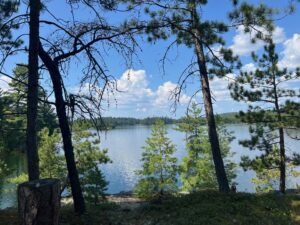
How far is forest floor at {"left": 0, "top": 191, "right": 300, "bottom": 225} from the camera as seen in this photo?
7363 millimetres

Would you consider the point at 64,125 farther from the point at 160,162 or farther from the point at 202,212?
the point at 160,162

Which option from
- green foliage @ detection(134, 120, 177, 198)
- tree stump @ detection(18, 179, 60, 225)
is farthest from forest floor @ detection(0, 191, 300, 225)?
green foliage @ detection(134, 120, 177, 198)

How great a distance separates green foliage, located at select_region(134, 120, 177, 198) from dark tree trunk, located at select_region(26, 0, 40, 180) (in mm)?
16775

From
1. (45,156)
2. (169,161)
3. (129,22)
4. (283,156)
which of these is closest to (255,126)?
(283,156)

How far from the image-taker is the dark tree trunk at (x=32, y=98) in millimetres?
6091

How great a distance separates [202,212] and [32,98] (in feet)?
15.1

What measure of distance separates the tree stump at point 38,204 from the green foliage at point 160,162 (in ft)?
62.6

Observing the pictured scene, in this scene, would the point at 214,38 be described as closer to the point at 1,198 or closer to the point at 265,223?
the point at 265,223

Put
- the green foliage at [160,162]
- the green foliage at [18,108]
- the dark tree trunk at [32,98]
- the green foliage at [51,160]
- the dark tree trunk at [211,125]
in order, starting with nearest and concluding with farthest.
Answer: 1. the dark tree trunk at [32,98]
2. the green foliage at [18,108]
3. the dark tree trunk at [211,125]
4. the green foliage at [51,160]
5. the green foliage at [160,162]

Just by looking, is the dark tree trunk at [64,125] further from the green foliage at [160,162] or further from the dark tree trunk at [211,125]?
the green foliage at [160,162]

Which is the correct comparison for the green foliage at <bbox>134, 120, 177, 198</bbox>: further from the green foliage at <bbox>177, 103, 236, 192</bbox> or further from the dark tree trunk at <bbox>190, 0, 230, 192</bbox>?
the dark tree trunk at <bbox>190, 0, 230, 192</bbox>

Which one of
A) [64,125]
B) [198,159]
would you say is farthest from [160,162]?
[64,125]

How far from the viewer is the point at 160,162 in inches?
911

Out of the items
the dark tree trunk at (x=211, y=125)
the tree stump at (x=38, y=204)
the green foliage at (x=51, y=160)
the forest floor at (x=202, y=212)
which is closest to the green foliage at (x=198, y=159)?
the green foliage at (x=51, y=160)
